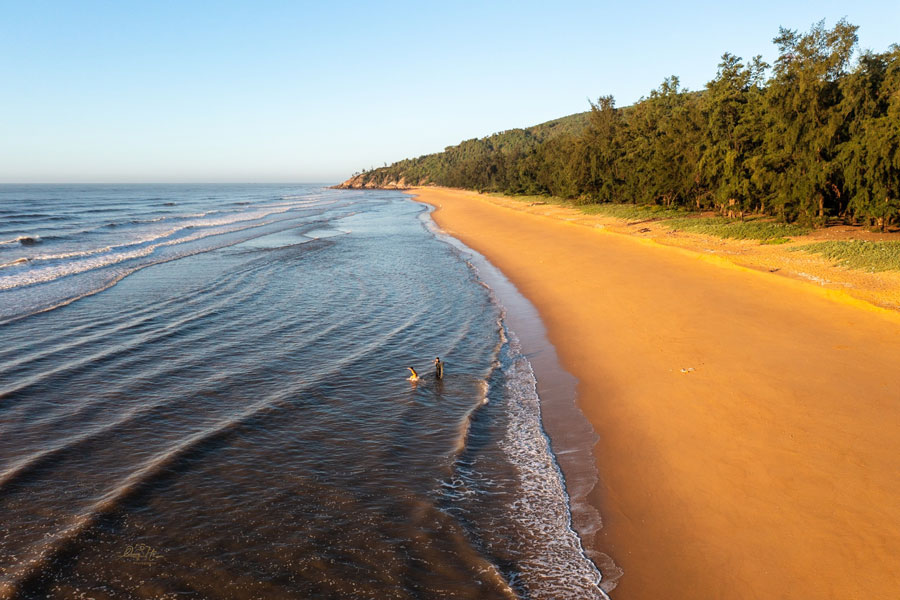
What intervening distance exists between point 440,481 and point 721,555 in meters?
3.93

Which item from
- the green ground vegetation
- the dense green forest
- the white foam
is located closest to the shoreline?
the white foam

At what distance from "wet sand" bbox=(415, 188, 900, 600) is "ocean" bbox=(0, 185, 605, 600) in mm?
1108

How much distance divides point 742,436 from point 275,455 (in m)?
7.93

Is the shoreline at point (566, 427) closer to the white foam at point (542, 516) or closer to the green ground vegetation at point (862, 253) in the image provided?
the white foam at point (542, 516)

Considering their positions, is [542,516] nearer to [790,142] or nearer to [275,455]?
[275,455]

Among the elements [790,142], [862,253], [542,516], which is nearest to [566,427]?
[542,516]

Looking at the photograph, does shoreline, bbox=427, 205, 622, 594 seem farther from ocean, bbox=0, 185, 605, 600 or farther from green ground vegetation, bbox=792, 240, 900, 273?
green ground vegetation, bbox=792, 240, 900, 273

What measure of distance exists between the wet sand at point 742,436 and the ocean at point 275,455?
3.64 feet

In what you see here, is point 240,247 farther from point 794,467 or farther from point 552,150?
point 552,150

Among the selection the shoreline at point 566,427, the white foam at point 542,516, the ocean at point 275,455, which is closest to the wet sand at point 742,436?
the shoreline at point 566,427

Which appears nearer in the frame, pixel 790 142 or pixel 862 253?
pixel 862 253

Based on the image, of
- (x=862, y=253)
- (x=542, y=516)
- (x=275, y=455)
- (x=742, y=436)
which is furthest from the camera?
(x=862, y=253)

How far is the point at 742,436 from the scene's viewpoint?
8.84 m

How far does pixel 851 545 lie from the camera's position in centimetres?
620
